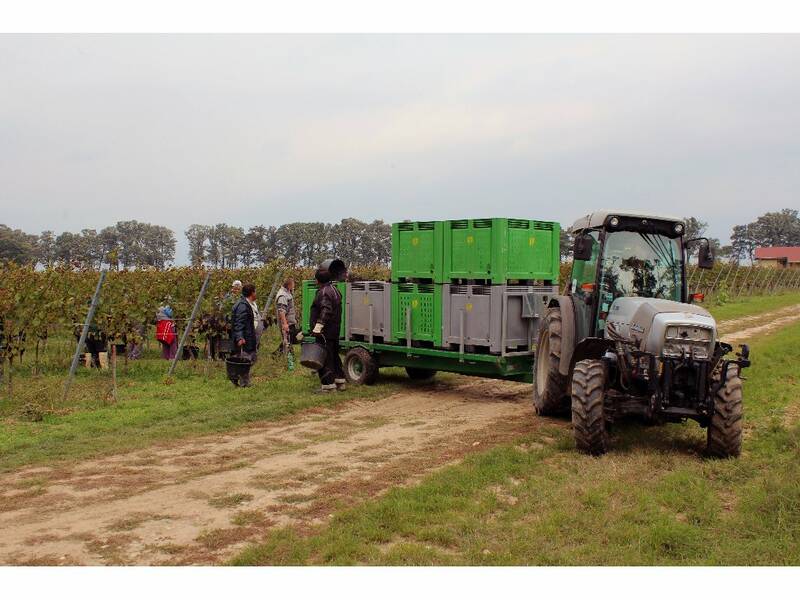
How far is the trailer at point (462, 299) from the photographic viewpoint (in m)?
9.97

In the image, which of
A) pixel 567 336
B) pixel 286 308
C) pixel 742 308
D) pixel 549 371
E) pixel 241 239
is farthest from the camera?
pixel 241 239

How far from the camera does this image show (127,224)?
63188mm

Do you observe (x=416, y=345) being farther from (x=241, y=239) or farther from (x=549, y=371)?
(x=241, y=239)

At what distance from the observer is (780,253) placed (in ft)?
287

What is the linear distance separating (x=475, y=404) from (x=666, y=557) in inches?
227

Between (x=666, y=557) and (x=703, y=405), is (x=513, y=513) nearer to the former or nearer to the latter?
(x=666, y=557)

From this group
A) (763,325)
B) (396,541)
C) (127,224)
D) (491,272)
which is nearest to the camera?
(396,541)

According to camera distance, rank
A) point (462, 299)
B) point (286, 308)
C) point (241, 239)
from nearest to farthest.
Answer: point (462, 299) → point (286, 308) → point (241, 239)

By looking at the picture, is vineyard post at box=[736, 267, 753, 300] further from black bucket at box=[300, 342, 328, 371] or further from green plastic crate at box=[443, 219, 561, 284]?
black bucket at box=[300, 342, 328, 371]

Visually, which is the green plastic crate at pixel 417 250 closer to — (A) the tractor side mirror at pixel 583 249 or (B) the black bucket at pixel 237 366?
(B) the black bucket at pixel 237 366

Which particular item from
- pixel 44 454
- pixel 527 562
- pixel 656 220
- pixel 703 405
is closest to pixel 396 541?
pixel 527 562

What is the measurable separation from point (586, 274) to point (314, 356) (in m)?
4.24

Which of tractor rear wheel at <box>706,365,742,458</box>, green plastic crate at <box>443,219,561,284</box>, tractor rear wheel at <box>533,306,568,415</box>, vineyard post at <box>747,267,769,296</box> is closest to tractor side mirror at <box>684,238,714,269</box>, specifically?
tractor rear wheel at <box>706,365,742,458</box>

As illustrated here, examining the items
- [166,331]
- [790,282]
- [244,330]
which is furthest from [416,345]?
[790,282]
